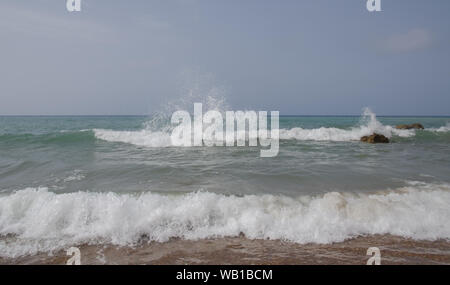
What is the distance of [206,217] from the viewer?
172 inches

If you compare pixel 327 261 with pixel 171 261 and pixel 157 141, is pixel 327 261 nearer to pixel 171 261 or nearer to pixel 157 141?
pixel 171 261

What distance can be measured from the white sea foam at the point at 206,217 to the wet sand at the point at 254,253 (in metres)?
0.17

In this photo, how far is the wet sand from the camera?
322cm

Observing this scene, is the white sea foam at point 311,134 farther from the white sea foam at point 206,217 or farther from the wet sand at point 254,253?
the wet sand at point 254,253

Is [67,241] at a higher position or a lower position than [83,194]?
lower

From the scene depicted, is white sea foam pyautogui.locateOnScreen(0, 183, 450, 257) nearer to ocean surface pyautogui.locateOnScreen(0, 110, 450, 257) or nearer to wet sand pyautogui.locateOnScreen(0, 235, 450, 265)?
Answer: ocean surface pyautogui.locateOnScreen(0, 110, 450, 257)

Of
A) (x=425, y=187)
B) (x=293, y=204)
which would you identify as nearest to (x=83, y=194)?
(x=293, y=204)

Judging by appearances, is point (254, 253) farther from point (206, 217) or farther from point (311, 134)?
point (311, 134)

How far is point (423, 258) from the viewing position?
10.8 feet

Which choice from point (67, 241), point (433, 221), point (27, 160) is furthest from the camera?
point (27, 160)

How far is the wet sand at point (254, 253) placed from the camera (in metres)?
3.22

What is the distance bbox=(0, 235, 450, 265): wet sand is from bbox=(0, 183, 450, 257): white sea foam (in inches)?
6.6

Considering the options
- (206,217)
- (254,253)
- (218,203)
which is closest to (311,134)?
(218,203)
